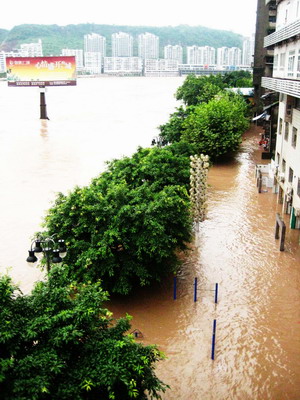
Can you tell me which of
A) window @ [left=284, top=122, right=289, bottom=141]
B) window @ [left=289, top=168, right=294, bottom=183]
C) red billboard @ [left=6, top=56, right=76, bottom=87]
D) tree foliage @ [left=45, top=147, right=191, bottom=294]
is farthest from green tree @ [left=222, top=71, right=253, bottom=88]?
tree foliage @ [left=45, top=147, right=191, bottom=294]

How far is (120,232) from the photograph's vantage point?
1385 centimetres

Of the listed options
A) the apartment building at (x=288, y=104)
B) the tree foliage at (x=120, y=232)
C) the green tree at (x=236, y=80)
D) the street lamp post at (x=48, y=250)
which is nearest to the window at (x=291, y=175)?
the apartment building at (x=288, y=104)

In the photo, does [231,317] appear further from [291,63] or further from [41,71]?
[41,71]

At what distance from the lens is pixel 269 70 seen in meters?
49.6

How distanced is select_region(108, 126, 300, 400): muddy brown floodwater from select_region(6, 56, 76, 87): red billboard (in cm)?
5158

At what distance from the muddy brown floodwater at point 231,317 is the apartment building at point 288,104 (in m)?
1.94

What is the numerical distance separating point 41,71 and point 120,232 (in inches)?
2308

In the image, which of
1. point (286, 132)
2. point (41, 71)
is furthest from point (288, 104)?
point (41, 71)

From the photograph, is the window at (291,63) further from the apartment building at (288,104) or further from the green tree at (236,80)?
the green tree at (236,80)

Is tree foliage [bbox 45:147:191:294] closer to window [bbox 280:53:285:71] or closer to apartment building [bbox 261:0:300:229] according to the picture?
apartment building [bbox 261:0:300:229]

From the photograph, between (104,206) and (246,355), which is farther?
(104,206)

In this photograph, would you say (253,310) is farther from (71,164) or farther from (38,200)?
(71,164)

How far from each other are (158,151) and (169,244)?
900 centimetres

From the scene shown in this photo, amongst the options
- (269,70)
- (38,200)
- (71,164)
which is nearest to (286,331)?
(38,200)
